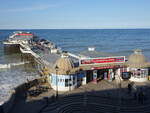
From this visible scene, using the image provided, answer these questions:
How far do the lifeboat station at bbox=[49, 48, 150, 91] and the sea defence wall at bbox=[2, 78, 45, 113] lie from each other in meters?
2.78

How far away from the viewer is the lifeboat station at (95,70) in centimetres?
2527

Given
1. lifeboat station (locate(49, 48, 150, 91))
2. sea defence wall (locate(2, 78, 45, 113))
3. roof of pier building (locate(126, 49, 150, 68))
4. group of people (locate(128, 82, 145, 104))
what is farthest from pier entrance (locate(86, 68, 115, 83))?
sea defence wall (locate(2, 78, 45, 113))

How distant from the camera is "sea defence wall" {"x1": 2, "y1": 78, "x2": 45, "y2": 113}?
832 inches

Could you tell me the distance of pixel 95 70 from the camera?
28344 millimetres

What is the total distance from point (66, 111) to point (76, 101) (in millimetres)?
2544

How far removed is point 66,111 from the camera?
20297 millimetres

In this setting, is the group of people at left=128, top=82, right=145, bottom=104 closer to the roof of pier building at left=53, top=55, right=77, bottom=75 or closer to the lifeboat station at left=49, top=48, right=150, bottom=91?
the lifeboat station at left=49, top=48, right=150, bottom=91

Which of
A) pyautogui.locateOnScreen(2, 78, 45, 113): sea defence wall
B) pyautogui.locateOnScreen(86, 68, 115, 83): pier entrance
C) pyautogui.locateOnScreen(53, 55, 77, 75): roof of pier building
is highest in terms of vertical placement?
pyautogui.locateOnScreen(53, 55, 77, 75): roof of pier building

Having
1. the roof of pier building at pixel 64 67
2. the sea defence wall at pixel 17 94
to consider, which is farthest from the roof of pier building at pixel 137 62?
the sea defence wall at pixel 17 94

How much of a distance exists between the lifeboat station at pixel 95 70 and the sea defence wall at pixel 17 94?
278 cm

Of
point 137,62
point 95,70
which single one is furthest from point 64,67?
point 137,62

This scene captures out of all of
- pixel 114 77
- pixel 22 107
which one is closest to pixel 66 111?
pixel 22 107

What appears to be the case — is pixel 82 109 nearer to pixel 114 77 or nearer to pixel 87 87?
pixel 87 87

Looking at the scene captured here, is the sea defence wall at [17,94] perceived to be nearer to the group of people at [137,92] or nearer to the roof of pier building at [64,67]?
the roof of pier building at [64,67]
